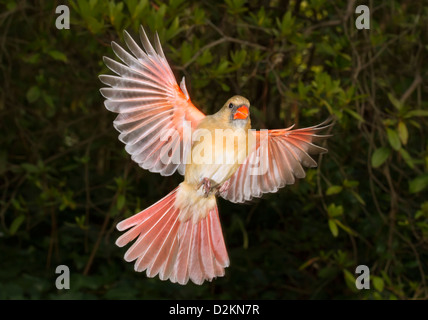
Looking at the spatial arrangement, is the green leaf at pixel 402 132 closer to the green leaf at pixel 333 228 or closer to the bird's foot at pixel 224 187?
the green leaf at pixel 333 228

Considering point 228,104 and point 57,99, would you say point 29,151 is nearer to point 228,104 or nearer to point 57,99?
point 57,99

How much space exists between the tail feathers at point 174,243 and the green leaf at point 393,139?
860 millimetres

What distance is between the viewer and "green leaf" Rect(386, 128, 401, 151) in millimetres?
2197

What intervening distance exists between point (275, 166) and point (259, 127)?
0.74 metres

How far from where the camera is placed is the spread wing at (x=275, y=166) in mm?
1449

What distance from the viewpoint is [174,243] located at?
1623 mm

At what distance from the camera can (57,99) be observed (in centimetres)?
327

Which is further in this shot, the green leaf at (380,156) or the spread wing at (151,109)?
the green leaf at (380,156)

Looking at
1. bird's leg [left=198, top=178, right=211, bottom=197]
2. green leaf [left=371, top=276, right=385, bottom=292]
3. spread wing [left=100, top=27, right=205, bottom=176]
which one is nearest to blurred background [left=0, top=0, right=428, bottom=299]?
→ green leaf [left=371, top=276, right=385, bottom=292]

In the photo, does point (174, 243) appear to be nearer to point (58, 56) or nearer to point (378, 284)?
point (378, 284)

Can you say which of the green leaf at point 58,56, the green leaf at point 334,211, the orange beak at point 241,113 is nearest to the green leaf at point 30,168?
the green leaf at point 58,56

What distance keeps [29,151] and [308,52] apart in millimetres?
1622

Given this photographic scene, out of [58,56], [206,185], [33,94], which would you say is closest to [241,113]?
[206,185]

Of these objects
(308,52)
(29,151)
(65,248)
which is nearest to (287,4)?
(308,52)
